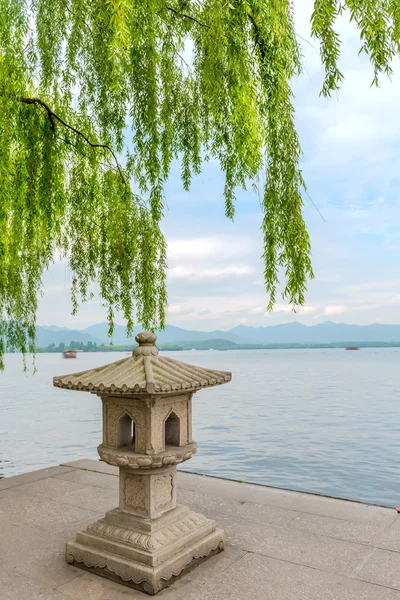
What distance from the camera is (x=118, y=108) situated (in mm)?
5695

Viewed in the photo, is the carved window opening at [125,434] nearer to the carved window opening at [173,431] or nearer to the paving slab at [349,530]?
the carved window opening at [173,431]

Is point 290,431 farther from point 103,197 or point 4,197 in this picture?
point 4,197

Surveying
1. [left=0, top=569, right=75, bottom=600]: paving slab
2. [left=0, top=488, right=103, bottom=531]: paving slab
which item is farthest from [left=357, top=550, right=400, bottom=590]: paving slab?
[left=0, top=488, right=103, bottom=531]: paving slab

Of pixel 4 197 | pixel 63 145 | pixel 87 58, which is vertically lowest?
pixel 4 197

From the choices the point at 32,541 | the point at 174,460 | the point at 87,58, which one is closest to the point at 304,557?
the point at 174,460

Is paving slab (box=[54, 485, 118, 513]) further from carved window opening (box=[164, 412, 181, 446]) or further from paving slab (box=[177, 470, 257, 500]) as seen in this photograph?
carved window opening (box=[164, 412, 181, 446])

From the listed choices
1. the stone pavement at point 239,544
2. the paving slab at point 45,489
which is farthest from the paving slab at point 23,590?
the paving slab at point 45,489

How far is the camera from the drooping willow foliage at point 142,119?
4195mm

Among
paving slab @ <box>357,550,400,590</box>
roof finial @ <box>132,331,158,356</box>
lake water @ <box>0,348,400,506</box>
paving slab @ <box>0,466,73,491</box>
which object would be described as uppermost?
roof finial @ <box>132,331,158,356</box>

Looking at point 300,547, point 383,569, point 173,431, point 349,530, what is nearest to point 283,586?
point 300,547

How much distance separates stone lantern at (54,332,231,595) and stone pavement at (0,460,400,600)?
0.43 feet

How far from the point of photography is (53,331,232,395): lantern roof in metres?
3.53

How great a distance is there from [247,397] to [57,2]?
23830 millimetres

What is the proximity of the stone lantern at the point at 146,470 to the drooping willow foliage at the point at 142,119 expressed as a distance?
138 centimetres
